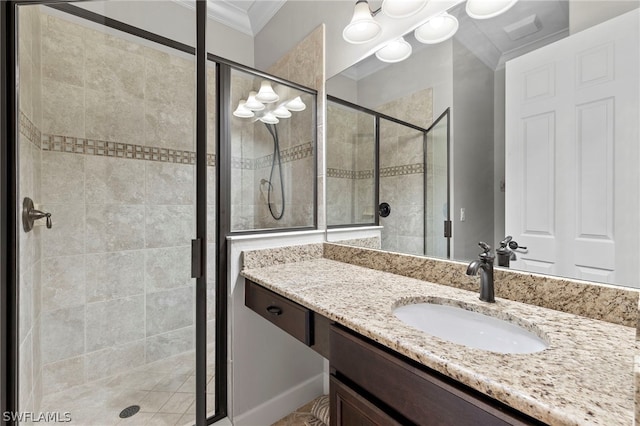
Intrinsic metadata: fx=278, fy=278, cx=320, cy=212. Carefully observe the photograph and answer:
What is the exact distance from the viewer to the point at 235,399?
1423mm

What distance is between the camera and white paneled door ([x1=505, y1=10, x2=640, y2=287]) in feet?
2.55

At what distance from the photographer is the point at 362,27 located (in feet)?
4.85

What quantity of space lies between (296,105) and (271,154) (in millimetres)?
376

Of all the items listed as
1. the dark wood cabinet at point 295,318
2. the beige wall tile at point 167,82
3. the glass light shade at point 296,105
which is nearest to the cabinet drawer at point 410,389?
the dark wood cabinet at point 295,318

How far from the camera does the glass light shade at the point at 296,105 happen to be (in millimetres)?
1830

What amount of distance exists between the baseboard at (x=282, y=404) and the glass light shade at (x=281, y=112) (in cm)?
168

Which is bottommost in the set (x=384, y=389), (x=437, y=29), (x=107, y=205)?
(x=384, y=389)

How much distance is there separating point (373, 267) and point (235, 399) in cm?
98

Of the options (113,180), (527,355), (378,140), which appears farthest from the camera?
(378,140)

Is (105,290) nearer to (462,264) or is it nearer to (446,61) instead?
(462,264)

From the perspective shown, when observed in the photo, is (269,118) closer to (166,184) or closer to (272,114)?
(272,114)

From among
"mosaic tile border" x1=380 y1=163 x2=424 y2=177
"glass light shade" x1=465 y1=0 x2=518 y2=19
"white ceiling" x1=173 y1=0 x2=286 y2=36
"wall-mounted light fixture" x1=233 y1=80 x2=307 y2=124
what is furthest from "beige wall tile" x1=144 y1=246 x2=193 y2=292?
"white ceiling" x1=173 y1=0 x2=286 y2=36

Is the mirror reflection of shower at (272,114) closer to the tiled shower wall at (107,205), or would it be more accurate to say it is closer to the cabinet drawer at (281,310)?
the cabinet drawer at (281,310)

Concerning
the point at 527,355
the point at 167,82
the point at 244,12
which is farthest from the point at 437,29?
the point at 244,12
